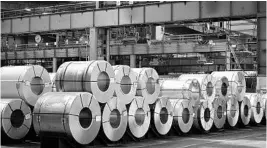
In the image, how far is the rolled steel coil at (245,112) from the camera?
1426cm

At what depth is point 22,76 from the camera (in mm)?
10086

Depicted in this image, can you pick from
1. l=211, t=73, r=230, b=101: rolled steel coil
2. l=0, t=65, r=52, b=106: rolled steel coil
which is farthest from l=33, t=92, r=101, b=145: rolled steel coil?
l=211, t=73, r=230, b=101: rolled steel coil

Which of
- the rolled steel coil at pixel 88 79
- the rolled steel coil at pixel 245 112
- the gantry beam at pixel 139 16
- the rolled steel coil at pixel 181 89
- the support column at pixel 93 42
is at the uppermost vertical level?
the gantry beam at pixel 139 16

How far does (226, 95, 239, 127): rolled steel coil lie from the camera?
537 inches

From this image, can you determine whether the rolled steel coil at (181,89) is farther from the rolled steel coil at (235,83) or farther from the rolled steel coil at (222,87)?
the rolled steel coil at (235,83)

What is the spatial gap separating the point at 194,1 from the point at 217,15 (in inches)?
45.2

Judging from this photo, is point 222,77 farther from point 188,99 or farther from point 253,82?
point 253,82

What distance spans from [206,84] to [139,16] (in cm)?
651

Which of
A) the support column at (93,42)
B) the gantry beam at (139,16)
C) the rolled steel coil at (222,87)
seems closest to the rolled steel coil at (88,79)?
the rolled steel coil at (222,87)

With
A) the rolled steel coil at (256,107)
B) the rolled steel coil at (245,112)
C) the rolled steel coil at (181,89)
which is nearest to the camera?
the rolled steel coil at (181,89)

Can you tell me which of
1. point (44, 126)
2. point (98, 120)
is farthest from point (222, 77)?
point (44, 126)

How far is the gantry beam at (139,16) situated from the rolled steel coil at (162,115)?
22.7 feet

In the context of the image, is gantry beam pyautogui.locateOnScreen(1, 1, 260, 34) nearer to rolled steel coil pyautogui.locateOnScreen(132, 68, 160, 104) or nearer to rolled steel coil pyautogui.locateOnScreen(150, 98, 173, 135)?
rolled steel coil pyautogui.locateOnScreen(132, 68, 160, 104)

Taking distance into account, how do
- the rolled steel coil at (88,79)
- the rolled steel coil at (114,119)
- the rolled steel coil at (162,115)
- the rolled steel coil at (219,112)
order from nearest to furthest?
the rolled steel coil at (88,79) → the rolled steel coil at (114,119) → the rolled steel coil at (162,115) → the rolled steel coil at (219,112)
